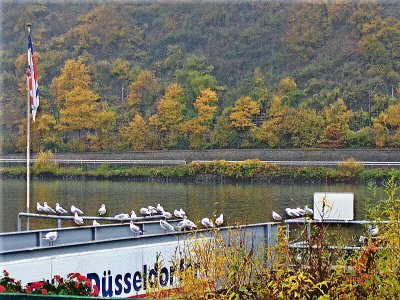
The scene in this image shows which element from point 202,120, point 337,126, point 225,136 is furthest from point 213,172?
point 337,126

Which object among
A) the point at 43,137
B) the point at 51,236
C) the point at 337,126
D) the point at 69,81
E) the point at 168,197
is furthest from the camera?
the point at 69,81

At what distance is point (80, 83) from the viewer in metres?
52.6

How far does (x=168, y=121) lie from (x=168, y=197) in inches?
595

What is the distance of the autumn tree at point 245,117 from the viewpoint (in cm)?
4494

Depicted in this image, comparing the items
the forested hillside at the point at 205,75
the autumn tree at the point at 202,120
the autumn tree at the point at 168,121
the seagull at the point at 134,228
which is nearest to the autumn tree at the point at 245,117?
the forested hillside at the point at 205,75

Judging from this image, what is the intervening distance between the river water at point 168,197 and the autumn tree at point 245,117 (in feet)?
14.5

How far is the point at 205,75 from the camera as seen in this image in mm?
51625

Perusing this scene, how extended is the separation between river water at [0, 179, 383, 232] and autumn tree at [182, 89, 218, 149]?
17.0 feet

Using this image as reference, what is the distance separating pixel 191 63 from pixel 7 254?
157 feet

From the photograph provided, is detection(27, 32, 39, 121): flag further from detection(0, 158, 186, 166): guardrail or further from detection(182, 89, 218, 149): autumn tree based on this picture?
detection(182, 89, 218, 149): autumn tree

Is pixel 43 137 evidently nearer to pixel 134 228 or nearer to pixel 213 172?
pixel 213 172

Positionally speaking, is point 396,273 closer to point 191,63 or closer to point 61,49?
point 191,63

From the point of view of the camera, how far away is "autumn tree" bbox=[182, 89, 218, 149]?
1816 inches

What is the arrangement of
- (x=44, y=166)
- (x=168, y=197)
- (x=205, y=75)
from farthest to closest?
1. (x=205, y=75)
2. (x=44, y=166)
3. (x=168, y=197)
